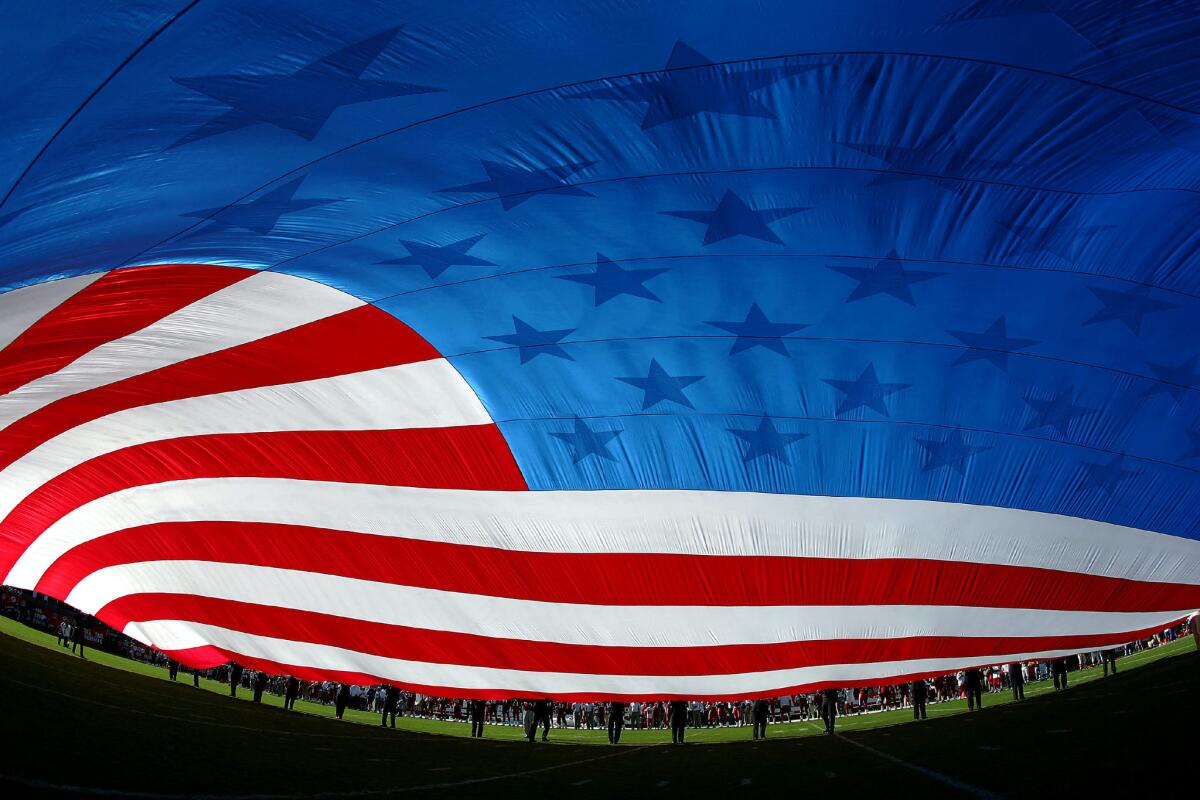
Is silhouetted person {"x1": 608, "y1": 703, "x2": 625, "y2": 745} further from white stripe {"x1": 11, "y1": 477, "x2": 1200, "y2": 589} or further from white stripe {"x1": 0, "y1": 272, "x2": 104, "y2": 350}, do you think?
white stripe {"x1": 0, "y1": 272, "x2": 104, "y2": 350}

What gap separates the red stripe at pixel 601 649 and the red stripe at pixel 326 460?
111 centimetres

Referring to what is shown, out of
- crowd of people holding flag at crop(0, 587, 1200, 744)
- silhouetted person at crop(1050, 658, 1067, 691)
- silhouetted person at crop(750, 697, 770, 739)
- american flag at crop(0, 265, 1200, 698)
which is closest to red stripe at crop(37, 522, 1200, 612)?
american flag at crop(0, 265, 1200, 698)

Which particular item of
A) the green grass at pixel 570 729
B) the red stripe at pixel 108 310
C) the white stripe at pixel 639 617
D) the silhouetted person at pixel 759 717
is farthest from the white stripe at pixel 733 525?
the green grass at pixel 570 729

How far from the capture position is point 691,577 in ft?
15.9

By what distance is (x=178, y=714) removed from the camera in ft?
18.4

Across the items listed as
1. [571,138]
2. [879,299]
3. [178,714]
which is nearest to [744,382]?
[879,299]

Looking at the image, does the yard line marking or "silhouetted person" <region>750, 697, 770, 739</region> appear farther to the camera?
"silhouetted person" <region>750, 697, 770, 739</region>

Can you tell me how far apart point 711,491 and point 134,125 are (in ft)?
11.1

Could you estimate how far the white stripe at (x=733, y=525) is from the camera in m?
4.52

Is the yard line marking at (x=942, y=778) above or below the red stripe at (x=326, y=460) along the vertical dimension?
below

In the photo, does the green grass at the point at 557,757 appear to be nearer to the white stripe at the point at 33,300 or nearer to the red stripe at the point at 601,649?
the red stripe at the point at 601,649

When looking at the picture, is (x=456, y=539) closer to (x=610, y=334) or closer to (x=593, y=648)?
(x=593, y=648)

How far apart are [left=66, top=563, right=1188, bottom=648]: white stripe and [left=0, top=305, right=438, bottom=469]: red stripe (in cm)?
177

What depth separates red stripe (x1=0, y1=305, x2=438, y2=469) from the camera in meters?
3.52
